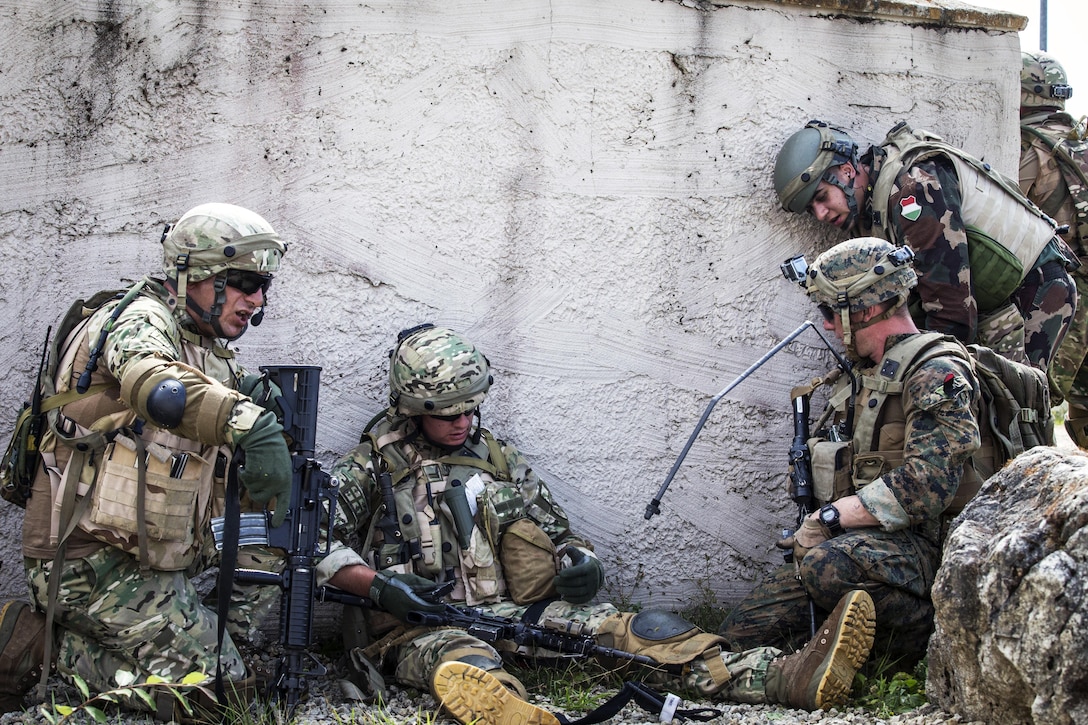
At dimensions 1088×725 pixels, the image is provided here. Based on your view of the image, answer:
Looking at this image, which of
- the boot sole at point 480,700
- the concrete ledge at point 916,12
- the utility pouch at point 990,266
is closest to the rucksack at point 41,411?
the boot sole at point 480,700

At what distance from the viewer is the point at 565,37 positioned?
5086 mm

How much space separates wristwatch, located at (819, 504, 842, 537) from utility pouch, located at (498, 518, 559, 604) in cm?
106

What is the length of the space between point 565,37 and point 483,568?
2.36 meters

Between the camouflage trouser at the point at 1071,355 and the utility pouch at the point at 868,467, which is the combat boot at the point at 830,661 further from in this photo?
the camouflage trouser at the point at 1071,355

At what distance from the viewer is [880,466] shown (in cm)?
435

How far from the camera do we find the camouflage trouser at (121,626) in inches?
146

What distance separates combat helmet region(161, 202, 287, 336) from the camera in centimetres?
391

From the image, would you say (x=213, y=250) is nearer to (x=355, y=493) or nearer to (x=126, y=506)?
(x=126, y=506)

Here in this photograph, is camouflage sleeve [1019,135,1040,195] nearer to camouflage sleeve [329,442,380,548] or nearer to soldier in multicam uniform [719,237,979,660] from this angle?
soldier in multicam uniform [719,237,979,660]

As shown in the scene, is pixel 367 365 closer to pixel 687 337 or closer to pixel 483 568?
pixel 483 568

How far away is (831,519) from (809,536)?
0.13 m

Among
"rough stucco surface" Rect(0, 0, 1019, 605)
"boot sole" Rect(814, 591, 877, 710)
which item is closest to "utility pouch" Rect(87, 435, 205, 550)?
"rough stucco surface" Rect(0, 0, 1019, 605)

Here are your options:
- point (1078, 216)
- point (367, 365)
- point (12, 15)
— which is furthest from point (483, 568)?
point (1078, 216)

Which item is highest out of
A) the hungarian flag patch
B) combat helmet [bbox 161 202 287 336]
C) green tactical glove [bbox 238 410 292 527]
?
the hungarian flag patch
